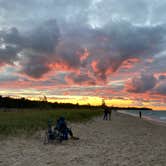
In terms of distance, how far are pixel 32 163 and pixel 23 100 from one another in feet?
405

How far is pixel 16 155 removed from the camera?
39.0ft

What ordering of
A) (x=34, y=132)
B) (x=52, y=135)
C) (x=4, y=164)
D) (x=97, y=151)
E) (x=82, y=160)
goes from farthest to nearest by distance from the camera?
(x=34, y=132) → (x=52, y=135) → (x=97, y=151) → (x=82, y=160) → (x=4, y=164)

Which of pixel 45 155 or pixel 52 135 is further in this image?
pixel 52 135

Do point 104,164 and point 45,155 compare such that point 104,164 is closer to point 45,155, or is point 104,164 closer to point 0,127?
point 45,155

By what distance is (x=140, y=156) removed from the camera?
1195 cm

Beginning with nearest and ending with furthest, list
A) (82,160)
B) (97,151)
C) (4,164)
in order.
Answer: (4,164) → (82,160) → (97,151)

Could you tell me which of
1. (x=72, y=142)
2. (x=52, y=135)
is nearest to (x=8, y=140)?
(x=52, y=135)

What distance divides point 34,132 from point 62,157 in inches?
301

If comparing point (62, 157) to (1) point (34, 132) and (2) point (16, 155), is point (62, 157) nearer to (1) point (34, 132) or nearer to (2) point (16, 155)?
(2) point (16, 155)

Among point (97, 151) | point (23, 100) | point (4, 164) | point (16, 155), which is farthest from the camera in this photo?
point (23, 100)

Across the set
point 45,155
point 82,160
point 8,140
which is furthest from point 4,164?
point 8,140

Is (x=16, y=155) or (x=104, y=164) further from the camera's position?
(x=16, y=155)

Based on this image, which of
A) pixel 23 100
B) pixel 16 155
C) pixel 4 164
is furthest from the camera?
pixel 23 100

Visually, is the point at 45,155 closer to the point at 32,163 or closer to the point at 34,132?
the point at 32,163
